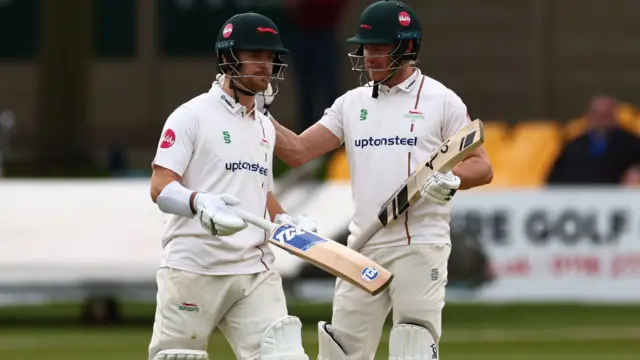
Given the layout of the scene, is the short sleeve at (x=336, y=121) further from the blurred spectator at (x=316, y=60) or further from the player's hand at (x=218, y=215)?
the blurred spectator at (x=316, y=60)

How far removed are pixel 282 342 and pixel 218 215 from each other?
0.65 meters

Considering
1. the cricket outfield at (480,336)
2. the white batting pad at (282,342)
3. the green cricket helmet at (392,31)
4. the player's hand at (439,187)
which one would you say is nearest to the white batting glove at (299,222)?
the white batting pad at (282,342)

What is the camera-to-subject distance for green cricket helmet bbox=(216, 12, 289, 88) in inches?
283

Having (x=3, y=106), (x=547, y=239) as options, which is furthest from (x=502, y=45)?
(x=547, y=239)

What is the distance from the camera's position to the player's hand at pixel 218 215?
22.0ft

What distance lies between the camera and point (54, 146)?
20.7 meters

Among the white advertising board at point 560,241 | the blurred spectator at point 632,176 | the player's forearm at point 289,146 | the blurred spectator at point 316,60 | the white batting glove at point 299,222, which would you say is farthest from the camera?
the blurred spectator at point 316,60

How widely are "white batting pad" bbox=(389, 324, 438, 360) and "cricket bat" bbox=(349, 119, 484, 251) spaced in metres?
0.45

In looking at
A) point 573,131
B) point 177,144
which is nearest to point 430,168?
point 177,144

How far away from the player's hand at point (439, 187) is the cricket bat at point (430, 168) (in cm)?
6

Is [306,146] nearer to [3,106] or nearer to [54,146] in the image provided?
[54,146]

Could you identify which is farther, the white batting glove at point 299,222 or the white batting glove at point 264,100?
the white batting glove at point 264,100

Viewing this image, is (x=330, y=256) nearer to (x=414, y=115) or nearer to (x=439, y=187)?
(x=439, y=187)

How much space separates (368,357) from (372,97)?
112 cm
